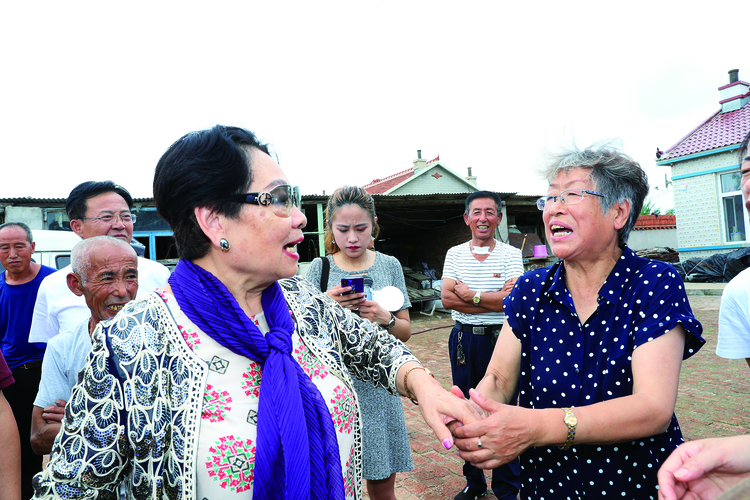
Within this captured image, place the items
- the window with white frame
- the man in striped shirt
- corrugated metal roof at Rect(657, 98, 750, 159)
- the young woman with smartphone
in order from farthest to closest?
corrugated metal roof at Rect(657, 98, 750, 159), the window with white frame, the man in striped shirt, the young woman with smartphone

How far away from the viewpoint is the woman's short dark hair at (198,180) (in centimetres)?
157

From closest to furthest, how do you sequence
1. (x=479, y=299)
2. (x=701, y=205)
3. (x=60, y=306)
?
1. (x=60, y=306)
2. (x=479, y=299)
3. (x=701, y=205)

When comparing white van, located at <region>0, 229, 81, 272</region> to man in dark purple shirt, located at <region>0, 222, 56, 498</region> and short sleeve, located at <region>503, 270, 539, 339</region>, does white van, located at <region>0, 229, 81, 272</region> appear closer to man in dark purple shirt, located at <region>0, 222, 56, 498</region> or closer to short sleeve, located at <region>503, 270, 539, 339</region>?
man in dark purple shirt, located at <region>0, 222, 56, 498</region>

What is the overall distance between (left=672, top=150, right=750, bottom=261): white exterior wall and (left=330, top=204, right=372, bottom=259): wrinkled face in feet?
58.4

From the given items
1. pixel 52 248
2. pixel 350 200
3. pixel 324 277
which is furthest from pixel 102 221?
pixel 52 248

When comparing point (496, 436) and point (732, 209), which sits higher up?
point (732, 209)

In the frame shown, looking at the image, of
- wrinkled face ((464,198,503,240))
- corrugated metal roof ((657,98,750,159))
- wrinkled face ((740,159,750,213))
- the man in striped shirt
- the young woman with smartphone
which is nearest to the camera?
wrinkled face ((740,159,750,213))

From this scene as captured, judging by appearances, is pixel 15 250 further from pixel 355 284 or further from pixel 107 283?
pixel 355 284

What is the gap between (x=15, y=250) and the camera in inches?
160

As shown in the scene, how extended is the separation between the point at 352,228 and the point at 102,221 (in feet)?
7.24

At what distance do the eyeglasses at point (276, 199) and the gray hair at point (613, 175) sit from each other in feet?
4.68

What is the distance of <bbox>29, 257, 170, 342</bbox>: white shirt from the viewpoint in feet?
9.95

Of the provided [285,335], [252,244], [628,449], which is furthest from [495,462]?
[252,244]

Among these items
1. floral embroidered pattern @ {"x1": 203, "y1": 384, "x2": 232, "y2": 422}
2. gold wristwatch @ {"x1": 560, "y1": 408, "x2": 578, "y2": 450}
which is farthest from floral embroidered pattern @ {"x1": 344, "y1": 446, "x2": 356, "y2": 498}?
gold wristwatch @ {"x1": 560, "y1": 408, "x2": 578, "y2": 450}
